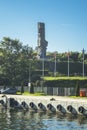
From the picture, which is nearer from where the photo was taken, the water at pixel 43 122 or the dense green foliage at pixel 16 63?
the water at pixel 43 122

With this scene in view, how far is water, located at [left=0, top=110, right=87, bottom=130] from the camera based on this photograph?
1951 inches

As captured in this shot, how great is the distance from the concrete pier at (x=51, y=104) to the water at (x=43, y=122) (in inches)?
82.4

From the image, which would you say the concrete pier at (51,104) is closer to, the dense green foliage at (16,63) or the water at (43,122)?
the water at (43,122)

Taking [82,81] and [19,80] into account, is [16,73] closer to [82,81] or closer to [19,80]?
[19,80]

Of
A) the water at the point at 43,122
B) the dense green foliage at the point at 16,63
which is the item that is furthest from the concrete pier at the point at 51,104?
the dense green foliage at the point at 16,63

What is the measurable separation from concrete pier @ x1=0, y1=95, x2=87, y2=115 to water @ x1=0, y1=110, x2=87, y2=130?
6.86 feet

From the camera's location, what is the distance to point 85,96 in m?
83.4

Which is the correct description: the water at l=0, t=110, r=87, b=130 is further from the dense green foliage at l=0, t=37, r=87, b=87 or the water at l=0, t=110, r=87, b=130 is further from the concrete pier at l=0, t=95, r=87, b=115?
the dense green foliage at l=0, t=37, r=87, b=87

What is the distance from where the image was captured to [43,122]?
5412cm

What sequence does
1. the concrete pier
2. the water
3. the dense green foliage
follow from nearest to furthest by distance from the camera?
the water, the concrete pier, the dense green foliage

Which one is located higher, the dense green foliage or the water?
the dense green foliage

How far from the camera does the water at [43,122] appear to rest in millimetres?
49562

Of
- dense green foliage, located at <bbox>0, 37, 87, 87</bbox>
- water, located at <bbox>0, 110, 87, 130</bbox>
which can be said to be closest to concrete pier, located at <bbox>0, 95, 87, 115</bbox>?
water, located at <bbox>0, 110, 87, 130</bbox>

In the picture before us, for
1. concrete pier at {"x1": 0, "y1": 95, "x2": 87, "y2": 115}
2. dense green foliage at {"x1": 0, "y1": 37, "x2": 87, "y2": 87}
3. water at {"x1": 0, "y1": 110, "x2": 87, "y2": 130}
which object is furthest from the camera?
dense green foliage at {"x1": 0, "y1": 37, "x2": 87, "y2": 87}
